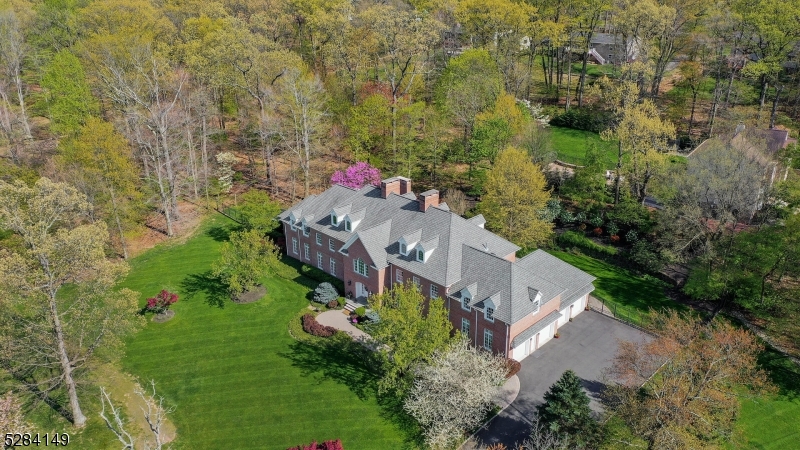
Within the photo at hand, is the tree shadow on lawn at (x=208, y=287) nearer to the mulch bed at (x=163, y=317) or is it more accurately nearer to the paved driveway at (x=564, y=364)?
the mulch bed at (x=163, y=317)

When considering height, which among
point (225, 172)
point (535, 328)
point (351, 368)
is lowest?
point (351, 368)

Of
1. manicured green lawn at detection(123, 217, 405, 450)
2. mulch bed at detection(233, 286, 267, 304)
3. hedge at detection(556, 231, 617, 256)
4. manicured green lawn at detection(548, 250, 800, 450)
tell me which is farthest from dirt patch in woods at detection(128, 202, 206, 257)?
manicured green lawn at detection(548, 250, 800, 450)

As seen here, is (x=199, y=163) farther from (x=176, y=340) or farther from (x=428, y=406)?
(x=428, y=406)

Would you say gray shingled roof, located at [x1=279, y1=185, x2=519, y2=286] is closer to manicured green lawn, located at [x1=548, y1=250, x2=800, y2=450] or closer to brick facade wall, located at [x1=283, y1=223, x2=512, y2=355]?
brick facade wall, located at [x1=283, y1=223, x2=512, y2=355]

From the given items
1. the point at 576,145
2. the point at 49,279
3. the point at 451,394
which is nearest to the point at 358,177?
the point at 451,394

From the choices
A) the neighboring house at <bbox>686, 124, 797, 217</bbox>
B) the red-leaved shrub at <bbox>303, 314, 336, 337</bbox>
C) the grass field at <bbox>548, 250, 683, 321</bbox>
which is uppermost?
the neighboring house at <bbox>686, 124, 797, 217</bbox>

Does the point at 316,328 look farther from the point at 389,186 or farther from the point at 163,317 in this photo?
the point at 389,186
